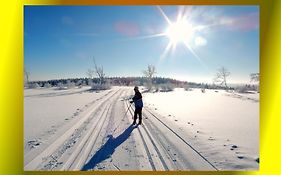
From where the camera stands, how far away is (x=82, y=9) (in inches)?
206

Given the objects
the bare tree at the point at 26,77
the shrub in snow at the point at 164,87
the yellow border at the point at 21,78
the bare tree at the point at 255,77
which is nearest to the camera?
the yellow border at the point at 21,78

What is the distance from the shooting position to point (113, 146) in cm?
518

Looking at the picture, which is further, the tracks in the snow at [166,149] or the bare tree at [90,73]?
the bare tree at [90,73]

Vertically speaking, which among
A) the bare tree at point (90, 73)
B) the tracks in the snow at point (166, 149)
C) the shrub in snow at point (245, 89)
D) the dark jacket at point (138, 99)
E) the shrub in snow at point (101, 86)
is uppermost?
the bare tree at point (90, 73)

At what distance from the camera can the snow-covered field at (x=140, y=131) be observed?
5.04m

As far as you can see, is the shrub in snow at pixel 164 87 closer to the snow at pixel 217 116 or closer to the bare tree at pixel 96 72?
the snow at pixel 217 116

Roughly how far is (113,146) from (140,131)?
0.43m

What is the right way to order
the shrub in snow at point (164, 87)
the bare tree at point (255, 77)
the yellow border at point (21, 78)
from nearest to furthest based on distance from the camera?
the yellow border at point (21, 78) → the bare tree at point (255, 77) → the shrub in snow at point (164, 87)

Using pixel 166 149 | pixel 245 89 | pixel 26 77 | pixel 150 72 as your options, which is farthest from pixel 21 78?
pixel 245 89

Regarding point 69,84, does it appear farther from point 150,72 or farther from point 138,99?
point 150,72

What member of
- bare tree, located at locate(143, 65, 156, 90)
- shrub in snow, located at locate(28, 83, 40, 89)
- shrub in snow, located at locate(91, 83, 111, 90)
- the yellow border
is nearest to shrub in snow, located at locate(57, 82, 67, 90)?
shrub in snow, located at locate(28, 83, 40, 89)

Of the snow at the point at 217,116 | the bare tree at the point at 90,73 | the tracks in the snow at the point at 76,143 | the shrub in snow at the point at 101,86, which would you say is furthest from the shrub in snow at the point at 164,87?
the bare tree at the point at 90,73

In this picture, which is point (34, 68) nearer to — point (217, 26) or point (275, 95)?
point (217, 26)

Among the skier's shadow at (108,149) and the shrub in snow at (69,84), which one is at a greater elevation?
the shrub in snow at (69,84)
